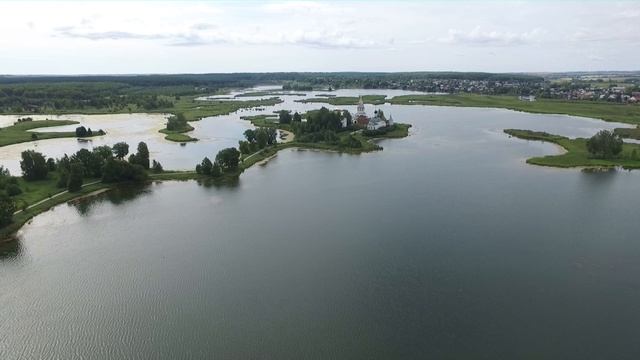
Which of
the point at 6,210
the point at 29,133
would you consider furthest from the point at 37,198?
the point at 29,133

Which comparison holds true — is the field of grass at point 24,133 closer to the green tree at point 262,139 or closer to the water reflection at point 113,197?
the green tree at point 262,139

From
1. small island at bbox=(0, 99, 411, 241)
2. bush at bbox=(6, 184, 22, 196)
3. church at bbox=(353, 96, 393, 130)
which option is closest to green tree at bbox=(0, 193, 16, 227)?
small island at bbox=(0, 99, 411, 241)

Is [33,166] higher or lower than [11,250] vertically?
higher

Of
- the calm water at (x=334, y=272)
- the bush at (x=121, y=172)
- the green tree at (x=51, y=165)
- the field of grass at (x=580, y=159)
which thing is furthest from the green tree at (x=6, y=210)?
the field of grass at (x=580, y=159)

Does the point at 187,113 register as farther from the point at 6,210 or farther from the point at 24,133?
the point at 6,210

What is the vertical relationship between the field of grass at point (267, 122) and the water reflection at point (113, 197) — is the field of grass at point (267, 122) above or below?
above
